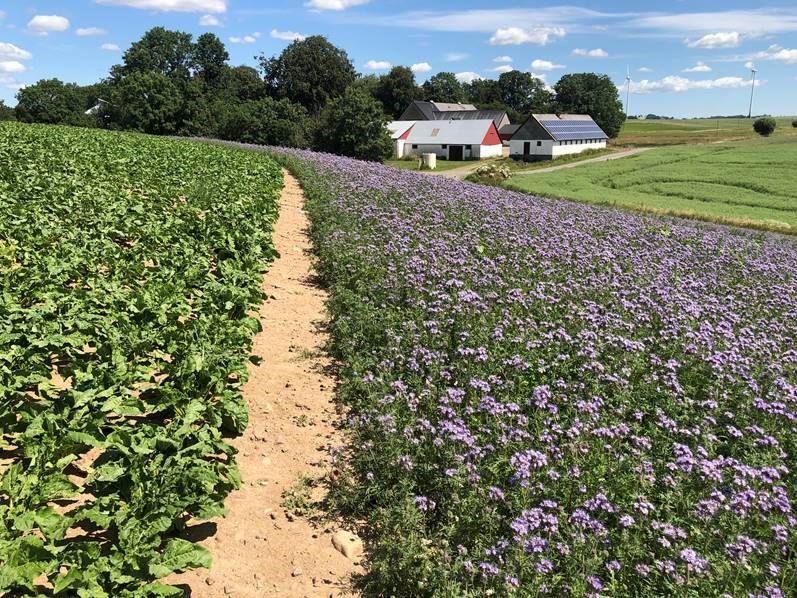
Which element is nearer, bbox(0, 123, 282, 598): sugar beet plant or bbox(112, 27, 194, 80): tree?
bbox(0, 123, 282, 598): sugar beet plant

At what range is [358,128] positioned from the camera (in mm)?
62938

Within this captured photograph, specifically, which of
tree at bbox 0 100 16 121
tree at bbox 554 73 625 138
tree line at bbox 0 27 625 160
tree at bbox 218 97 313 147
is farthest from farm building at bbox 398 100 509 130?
tree at bbox 0 100 16 121

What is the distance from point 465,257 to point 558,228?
419 cm

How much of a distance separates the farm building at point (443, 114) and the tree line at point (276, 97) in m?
9.87

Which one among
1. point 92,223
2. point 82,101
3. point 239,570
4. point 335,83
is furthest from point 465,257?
point 82,101

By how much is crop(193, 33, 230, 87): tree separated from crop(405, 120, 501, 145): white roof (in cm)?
6339

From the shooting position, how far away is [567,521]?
4094mm

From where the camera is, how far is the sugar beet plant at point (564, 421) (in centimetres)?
398

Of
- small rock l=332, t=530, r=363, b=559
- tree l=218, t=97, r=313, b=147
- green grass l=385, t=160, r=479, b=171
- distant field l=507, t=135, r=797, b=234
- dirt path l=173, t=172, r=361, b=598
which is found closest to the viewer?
dirt path l=173, t=172, r=361, b=598

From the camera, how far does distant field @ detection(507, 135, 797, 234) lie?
106 feet

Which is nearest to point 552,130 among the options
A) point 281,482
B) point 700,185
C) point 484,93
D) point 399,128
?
point 399,128

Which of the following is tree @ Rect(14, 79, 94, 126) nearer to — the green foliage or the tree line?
the tree line

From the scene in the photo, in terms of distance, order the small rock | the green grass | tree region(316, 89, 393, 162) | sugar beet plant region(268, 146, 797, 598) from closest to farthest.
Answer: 1. sugar beet plant region(268, 146, 797, 598)
2. the small rock
3. tree region(316, 89, 393, 162)
4. the green grass

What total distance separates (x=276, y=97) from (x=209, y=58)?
133ft
